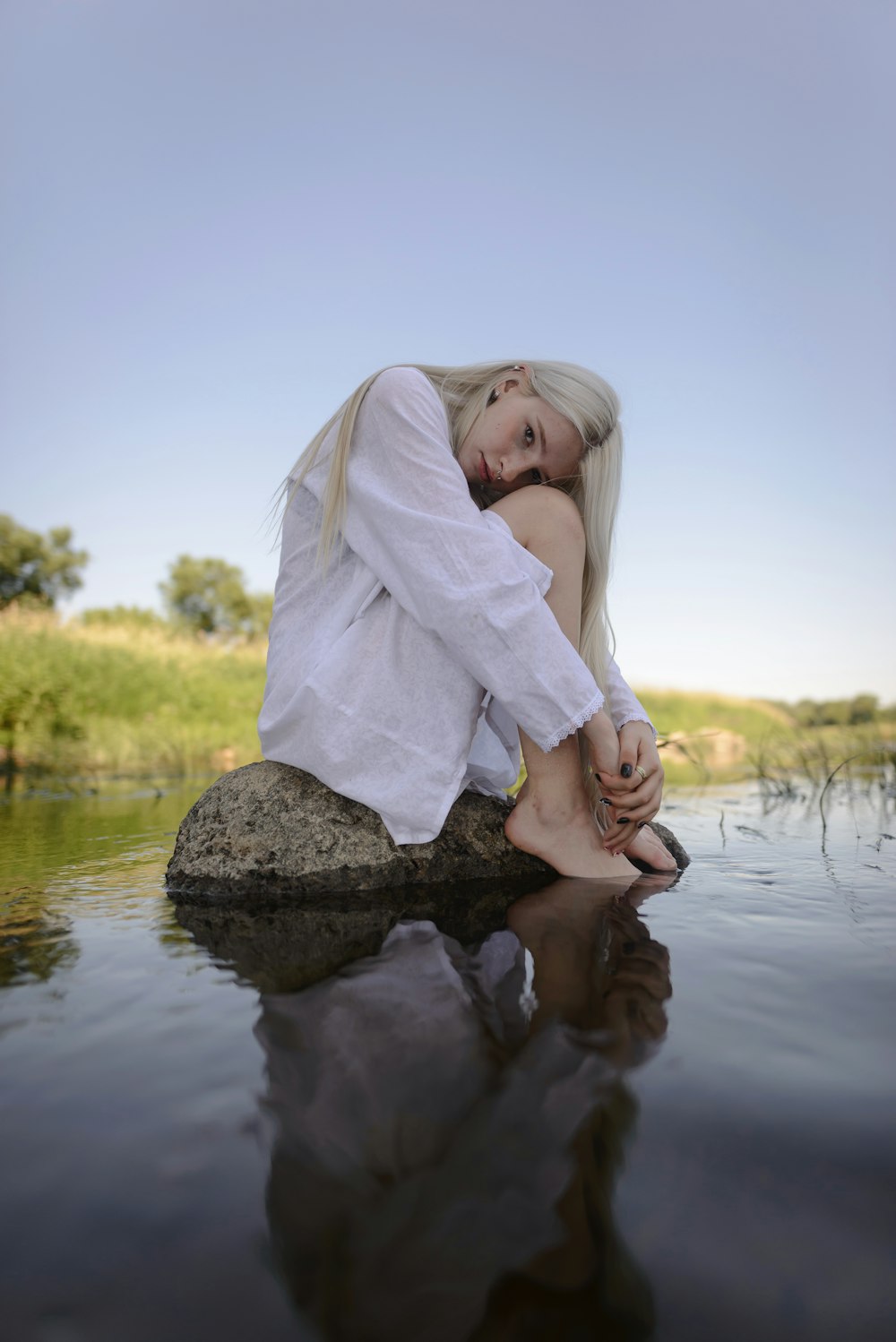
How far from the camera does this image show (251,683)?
8078mm

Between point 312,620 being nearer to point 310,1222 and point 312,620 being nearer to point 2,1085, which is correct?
point 2,1085

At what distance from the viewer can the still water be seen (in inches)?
18.1

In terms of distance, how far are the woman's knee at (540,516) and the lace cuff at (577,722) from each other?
0.42 m

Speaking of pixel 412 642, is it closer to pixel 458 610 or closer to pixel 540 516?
pixel 458 610

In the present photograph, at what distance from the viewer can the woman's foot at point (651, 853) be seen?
1940 mm

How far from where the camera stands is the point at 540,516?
1.87 m

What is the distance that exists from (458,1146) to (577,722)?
43.4 inches

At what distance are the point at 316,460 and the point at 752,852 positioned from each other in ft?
5.21

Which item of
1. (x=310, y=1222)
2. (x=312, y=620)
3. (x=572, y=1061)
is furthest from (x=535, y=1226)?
(x=312, y=620)

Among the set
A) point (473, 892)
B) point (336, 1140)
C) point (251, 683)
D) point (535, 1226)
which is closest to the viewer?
point (535, 1226)

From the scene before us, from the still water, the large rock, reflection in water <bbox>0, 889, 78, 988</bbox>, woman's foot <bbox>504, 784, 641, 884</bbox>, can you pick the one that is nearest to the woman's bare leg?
woman's foot <bbox>504, 784, 641, 884</bbox>

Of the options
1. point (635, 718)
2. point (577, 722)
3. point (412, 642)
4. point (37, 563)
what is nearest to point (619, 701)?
point (635, 718)

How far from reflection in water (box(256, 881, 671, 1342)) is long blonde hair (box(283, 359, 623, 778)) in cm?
114

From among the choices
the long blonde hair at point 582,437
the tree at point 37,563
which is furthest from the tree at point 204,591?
the long blonde hair at point 582,437
